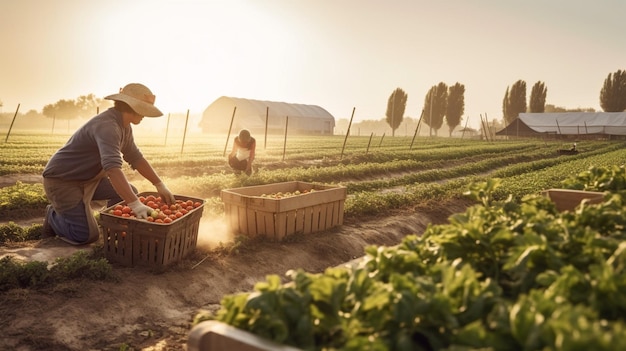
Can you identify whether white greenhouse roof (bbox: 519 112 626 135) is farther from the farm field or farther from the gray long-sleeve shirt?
the gray long-sleeve shirt

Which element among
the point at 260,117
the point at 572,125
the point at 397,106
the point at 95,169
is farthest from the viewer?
the point at 397,106

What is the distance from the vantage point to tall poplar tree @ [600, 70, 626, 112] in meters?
71.8

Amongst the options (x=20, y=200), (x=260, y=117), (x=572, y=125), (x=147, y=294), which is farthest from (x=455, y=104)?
(x=147, y=294)

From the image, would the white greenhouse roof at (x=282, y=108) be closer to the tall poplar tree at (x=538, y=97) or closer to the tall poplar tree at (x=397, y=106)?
the tall poplar tree at (x=397, y=106)

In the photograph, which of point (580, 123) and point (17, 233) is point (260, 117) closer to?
point (580, 123)

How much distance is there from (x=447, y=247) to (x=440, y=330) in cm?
74

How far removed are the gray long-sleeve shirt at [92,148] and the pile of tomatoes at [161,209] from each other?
1.97ft

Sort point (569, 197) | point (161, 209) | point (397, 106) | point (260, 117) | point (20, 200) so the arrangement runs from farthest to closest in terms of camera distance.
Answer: point (397, 106)
point (260, 117)
point (20, 200)
point (161, 209)
point (569, 197)

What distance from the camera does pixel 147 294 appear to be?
5793mm

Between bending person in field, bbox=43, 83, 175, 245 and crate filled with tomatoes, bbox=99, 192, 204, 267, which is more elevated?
bending person in field, bbox=43, 83, 175, 245

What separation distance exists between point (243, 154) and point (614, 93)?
74.2m

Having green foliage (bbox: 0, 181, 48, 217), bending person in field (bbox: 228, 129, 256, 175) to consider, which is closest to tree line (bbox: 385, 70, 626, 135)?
bending person in field (bbox: 228, 129, 256, 175)

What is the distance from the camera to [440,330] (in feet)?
5.82

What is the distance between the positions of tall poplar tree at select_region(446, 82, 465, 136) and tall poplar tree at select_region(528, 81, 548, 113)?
10.9 metres
